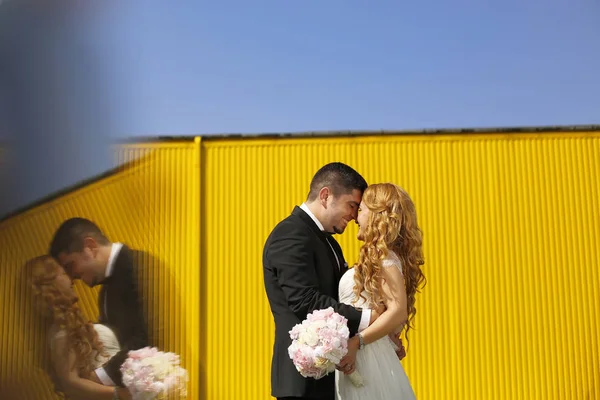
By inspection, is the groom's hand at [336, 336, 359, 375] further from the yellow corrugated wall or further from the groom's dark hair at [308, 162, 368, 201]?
the yellow corrugated wall

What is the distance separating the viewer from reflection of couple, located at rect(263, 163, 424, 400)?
310cm

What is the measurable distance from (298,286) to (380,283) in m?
0.42

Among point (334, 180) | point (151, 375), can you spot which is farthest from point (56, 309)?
point (334, 180)

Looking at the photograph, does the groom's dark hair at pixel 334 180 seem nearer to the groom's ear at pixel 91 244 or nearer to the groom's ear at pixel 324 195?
the groom's ear at pixel 324 195

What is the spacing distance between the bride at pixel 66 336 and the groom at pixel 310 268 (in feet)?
6.40

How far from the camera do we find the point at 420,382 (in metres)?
9.42

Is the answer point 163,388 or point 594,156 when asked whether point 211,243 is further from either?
point 163,388

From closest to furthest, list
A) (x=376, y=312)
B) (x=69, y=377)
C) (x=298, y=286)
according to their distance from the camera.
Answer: (x=69, y=377), (x=298, y=286), (x=376, y=312)

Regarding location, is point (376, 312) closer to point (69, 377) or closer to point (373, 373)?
point (373, 373)

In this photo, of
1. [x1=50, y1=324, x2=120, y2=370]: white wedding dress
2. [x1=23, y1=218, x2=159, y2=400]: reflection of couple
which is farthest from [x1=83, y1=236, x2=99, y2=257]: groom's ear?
[x1=50, y1=324, x2=120, y2=370]: white wedding dress

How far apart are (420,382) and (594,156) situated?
428cm

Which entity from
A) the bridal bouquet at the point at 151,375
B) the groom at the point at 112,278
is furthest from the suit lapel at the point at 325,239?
the groom at the point at 112,278

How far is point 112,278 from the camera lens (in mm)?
1120

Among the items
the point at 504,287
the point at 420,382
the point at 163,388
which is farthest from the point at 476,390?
the point at 163,388
